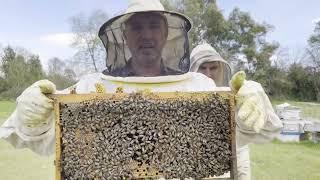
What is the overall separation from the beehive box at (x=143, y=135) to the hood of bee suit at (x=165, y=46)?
735 mm

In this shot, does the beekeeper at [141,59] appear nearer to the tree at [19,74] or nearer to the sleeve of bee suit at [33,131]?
the sleeve of bee suit at [33,131]

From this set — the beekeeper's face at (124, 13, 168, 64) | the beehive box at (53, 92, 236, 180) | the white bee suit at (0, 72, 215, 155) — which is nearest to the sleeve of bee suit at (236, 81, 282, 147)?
the beehive box at (53, 92, 236, 180)

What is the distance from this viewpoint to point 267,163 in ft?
40.7

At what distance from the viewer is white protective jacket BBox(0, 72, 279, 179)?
96.7 inches

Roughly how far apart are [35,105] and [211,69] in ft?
10.7

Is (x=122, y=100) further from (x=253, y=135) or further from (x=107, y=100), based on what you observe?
(x=253, y=135)

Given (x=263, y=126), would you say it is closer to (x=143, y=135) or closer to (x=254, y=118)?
(x=254, y=118)

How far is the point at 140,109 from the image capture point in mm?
2105

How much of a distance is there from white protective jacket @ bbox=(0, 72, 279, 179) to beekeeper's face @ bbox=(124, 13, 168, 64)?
23 centimetres

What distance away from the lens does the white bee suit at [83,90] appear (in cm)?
245

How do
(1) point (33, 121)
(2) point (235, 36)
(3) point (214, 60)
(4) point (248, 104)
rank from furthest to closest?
(2) point (235, 36) < (3) point (214, 60) < (1) point (33, 121) < (4) point (248, 104)

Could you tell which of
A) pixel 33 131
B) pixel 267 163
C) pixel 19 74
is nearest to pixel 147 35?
pixel 33 131

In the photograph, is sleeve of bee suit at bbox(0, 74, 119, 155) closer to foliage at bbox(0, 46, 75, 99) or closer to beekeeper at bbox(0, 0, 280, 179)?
beekeeper at bbox(0, 0, 280, 179)

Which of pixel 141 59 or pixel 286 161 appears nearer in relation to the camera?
pixel 141 59
